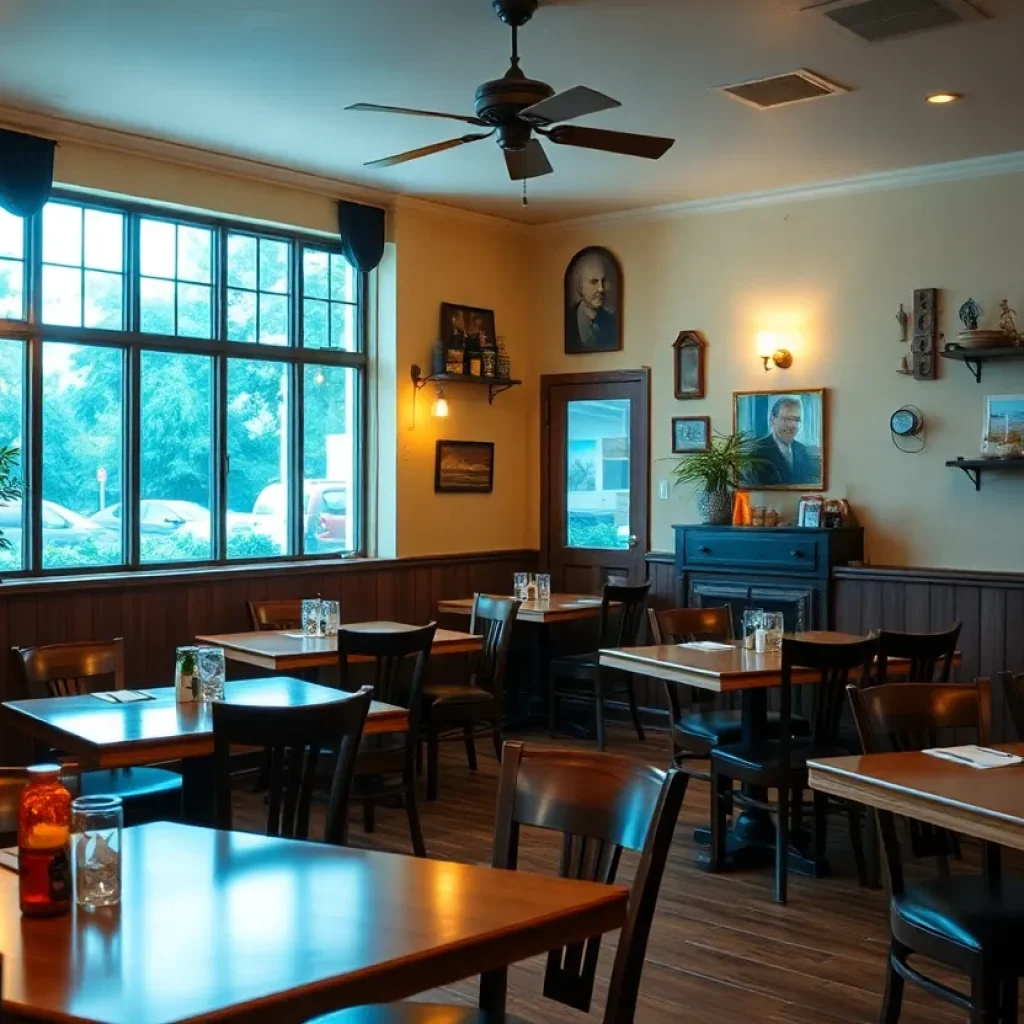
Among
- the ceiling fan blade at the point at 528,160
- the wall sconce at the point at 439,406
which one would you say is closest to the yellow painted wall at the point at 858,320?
the wall sconce at the point at 439,406

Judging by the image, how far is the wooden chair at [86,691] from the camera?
4289mm

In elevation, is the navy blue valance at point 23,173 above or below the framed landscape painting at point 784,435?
above

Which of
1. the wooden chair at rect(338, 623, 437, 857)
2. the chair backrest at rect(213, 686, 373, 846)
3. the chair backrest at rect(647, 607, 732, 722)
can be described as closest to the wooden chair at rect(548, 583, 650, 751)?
the chair backrest at rect(647, 607, 732, 722)

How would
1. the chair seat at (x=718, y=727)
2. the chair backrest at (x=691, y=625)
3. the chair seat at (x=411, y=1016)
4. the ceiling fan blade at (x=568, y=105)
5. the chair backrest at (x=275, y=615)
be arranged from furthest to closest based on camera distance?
the chair backrest at (x=275, y=615) < the chair backrest at (x=691, y=625) < the chair seat at (x=718, y=727) < the ceiling fan blade at (x=568, y=105) < the chair seat at (x=411, y=1016)

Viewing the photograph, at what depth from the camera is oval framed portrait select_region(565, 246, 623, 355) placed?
841cm

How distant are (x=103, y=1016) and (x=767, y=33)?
179 inches

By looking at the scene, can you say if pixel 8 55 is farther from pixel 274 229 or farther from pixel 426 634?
pixel 426 634

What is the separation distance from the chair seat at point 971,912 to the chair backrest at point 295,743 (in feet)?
4.52

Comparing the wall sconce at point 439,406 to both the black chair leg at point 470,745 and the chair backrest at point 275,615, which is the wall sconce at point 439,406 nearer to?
the chair backrest at point 275,615

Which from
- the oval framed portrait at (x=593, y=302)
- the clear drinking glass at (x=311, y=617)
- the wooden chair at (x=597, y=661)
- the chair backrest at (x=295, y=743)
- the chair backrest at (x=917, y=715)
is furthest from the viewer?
the oval framed portrait at (x=593, y=302)

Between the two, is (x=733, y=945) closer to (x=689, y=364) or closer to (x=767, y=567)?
(x=767, y=567)

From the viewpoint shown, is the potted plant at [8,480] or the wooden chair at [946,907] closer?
the wooden chair at [946,907]

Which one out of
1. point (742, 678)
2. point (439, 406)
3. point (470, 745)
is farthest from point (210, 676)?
point (439, 406)

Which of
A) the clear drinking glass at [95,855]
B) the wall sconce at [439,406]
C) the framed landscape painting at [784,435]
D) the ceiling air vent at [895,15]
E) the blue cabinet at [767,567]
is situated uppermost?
the ceiling air vent at [895,15]
